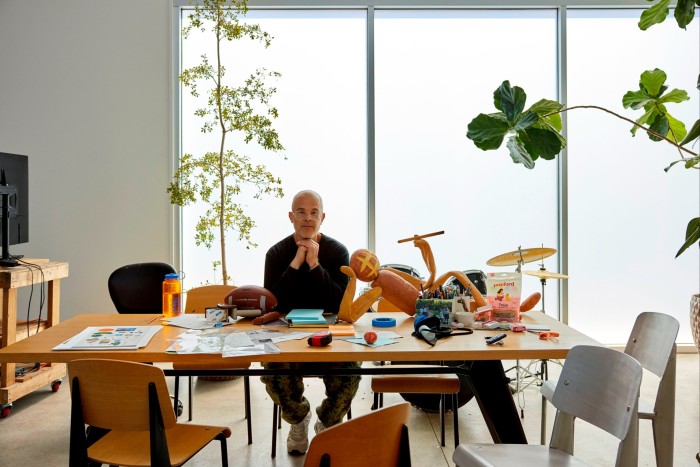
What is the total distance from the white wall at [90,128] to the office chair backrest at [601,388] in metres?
4.05

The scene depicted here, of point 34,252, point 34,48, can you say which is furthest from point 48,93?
point 34,252

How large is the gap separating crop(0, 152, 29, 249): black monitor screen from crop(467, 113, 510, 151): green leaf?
9.96 ft

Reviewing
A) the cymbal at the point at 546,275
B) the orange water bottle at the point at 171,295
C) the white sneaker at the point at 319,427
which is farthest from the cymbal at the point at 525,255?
the orange water bottle at the point at 171,295

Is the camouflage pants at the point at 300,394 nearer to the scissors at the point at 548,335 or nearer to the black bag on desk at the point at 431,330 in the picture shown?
the black bag on desk at the point at 431,330

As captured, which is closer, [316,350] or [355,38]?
[316,350]

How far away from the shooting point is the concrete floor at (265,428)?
123 inches

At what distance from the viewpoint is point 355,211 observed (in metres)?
5.50

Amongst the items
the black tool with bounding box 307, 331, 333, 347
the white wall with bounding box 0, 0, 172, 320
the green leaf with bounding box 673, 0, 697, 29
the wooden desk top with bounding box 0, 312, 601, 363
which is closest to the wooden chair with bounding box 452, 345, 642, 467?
the wooden desk top with bounding box 0, 312, 601, 363

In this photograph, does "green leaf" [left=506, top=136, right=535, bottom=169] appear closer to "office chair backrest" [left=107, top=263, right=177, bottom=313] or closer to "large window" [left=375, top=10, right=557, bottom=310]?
"office chair backrest" [left=107, top=263, right=177, bottom=313]

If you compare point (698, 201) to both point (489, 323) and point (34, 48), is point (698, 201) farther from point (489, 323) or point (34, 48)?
point (34, 48)

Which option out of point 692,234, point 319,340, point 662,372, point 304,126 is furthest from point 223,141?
point 662,372

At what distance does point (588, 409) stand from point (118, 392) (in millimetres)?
1517

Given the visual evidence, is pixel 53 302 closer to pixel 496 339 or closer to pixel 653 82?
pixel 496 339

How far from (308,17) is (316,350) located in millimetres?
3954
